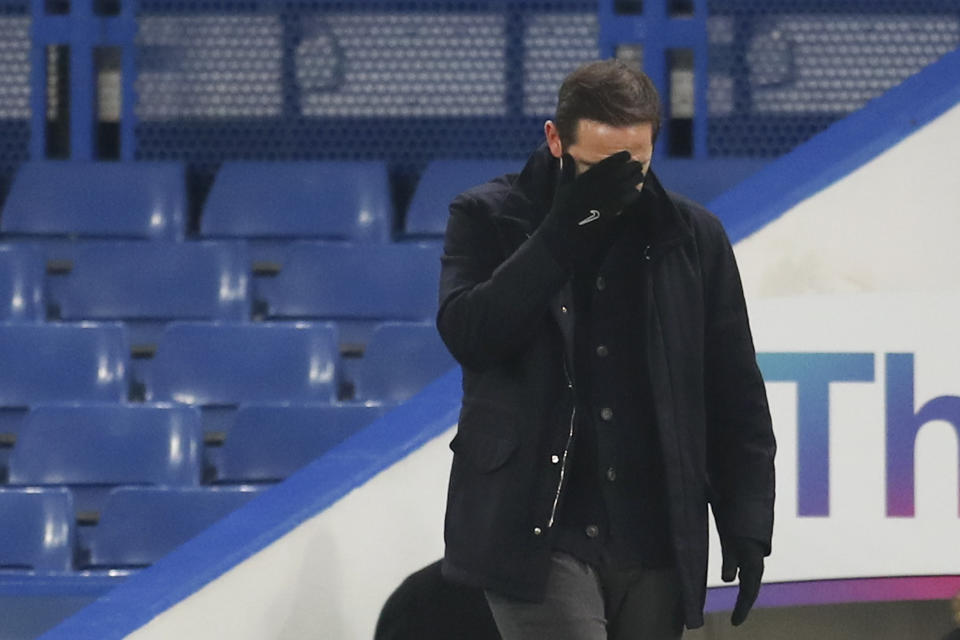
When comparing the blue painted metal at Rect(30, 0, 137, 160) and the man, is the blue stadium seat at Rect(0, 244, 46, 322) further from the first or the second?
the man

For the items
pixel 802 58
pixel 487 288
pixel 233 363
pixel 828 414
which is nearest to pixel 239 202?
pixel 233 363

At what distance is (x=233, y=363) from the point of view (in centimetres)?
468

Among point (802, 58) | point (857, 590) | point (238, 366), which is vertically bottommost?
point (857, 590)

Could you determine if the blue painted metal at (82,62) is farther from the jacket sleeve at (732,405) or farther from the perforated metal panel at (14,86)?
the jacket sleeve at (732,405)

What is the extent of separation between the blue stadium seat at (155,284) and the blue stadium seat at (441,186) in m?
0.61

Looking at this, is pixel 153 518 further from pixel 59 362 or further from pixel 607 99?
pixel 607 99

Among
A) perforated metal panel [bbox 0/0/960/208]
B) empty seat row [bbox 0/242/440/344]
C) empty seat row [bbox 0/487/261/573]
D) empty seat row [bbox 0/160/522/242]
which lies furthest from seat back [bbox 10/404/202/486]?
perforated metal panel [bbox 0/0/960/208]

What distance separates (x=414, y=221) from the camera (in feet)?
17.7

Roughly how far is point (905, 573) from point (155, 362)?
2179 mm

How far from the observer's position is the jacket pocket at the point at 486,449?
7.47 feet

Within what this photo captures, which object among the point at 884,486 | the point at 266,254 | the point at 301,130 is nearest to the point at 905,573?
the point at 884,486

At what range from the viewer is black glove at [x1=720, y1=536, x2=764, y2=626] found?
236 centimetres

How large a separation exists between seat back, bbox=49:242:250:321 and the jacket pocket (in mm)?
2839

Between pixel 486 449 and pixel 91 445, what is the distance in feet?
7.80
